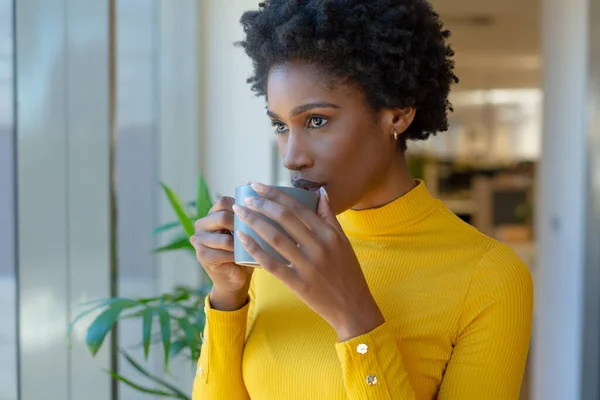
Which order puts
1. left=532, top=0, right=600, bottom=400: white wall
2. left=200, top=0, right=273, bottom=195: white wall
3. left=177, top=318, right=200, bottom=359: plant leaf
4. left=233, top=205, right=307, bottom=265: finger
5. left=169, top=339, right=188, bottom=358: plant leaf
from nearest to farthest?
left=233, top=205, right=307, bottom=265: finger, left=177, top=318, right=200, bottom=359: plant leaf, left=169, top=339, right=188, bottom=358: plant leaf, left=532, top=0, right=600, bottom=400: white wall, left=200, top=0, right=273, bottom=195: white wall

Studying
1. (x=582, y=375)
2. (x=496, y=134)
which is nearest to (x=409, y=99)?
(x=582, y=375)

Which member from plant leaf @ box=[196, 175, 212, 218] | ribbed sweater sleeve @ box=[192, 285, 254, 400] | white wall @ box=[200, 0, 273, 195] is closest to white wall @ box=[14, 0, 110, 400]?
plant leaf @ box=[196, 175, 212, 218]

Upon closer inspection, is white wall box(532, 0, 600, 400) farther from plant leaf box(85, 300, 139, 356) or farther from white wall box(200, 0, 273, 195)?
plant leaf box(85, 300, 139, 356)

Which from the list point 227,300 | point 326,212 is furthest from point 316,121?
point 227,300

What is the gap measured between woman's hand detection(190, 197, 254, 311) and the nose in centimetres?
8

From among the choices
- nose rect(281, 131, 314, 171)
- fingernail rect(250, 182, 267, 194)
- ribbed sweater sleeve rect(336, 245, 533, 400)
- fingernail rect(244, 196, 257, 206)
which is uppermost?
nose rect(281, 131, 314, 171)

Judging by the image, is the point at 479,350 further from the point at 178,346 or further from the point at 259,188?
the point at 178,346

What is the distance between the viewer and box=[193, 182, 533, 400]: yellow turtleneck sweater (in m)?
0.87

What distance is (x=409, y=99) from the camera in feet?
3.10

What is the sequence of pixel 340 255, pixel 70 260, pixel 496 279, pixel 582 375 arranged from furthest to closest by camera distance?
1. pixel 582 375
2. pixel 70 260
3. pixel 496 279
4. pixel 340 255

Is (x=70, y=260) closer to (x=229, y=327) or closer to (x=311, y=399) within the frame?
(x=229, y=327)

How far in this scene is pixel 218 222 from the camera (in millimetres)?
868

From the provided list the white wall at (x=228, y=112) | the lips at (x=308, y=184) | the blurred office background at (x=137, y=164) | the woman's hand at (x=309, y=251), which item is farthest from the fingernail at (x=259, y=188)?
the white wall at (x=228, y=112)

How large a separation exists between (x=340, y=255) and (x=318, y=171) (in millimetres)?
123
